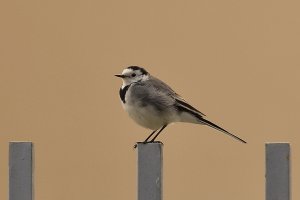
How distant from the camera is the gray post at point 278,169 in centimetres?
420

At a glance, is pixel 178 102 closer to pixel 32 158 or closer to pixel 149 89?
pixel 149 89

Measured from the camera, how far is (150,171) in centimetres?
436

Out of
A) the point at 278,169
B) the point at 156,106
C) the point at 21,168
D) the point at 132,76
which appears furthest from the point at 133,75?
the point at 278,169

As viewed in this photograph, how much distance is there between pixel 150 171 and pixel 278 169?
25.9 inches

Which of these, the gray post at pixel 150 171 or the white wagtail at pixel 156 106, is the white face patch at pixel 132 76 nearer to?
the white wagtail at pixel 156 106

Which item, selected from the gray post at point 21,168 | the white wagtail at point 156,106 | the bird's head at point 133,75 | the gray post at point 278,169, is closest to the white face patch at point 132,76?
the bird's head at point 133,75

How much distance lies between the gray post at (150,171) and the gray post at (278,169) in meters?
0.56

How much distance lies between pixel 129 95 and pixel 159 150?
2198mm

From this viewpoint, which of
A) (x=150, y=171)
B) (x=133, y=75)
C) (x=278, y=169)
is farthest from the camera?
(x=133, y=75)

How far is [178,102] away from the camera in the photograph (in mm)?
6469

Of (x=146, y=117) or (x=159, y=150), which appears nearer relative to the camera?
(x=159, y=150)

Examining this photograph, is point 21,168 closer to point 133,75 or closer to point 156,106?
point 156,106

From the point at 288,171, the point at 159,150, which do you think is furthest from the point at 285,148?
the point at 159,150

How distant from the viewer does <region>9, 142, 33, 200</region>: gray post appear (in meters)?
4.42
